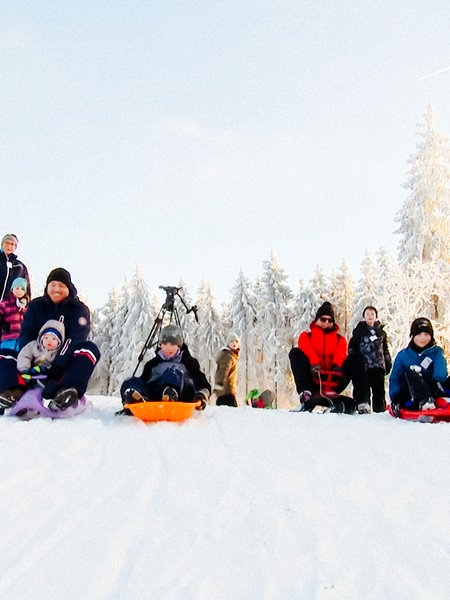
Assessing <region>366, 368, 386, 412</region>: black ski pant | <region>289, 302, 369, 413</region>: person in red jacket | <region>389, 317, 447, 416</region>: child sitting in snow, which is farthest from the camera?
<region>366, 368, 386, 412</region>: black ski pant

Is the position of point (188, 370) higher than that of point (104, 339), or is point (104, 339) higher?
point (188, 370)

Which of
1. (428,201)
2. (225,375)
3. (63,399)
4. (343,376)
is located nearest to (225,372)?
(225,375)

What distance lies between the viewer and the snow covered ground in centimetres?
207

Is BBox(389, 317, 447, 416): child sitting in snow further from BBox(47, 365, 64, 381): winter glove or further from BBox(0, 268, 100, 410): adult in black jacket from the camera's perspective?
BBox(47, 365, 64, 381): winter glove

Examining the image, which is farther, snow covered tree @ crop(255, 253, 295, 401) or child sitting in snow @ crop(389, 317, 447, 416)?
snow covered tree @ crop(255, 253, 295, 401)

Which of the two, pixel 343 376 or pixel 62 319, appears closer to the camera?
pixel 62 319

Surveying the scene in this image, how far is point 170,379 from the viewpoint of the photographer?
225 inches

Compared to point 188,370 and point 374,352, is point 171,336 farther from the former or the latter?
point 374,352

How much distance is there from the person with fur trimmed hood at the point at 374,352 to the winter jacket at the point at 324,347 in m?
0.81

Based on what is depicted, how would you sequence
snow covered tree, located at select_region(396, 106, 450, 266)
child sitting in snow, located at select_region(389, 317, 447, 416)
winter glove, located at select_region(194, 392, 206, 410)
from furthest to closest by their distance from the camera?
1. snow covered tree, located at select_region(396, 106, 450, 266)
2. child sitting in snow, located at select_region(389, 317, 447, 416)
3. winter glove, located at select_region(194, 392, 206, 410)

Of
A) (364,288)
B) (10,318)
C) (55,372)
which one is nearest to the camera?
(55,372)

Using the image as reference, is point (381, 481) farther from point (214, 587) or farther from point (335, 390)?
point (335, 390)

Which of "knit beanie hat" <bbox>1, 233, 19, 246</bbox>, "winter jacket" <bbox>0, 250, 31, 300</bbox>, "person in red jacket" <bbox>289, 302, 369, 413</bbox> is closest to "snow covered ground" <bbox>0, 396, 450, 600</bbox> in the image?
"person in red jacket" <bbox>289, 302, 369, 413</bbox>

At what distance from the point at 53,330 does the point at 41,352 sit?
0.85ft
